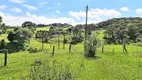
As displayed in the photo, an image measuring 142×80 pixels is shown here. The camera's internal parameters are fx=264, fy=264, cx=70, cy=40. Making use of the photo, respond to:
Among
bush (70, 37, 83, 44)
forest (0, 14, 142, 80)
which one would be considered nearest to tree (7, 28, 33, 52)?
forest (0, 14, 142, 80)

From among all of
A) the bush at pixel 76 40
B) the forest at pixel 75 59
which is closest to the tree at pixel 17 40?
the forest at pixel 75 59

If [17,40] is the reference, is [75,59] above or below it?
below

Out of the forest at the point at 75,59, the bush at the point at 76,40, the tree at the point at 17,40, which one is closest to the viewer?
the forest at the point at 75,59

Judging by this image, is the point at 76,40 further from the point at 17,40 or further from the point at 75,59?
the point at 75,59

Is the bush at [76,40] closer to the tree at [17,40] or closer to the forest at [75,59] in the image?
the forest at [75,59]

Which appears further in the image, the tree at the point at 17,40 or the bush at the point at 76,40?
the bush at the point at 76,40

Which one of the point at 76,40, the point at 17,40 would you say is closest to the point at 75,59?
the point at 17,40

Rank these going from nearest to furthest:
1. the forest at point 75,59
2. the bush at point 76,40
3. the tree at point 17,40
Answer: the forest at point 75,59, the tree at point 17,40, the bush at point 76,40

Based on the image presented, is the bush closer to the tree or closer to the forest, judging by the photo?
the forest

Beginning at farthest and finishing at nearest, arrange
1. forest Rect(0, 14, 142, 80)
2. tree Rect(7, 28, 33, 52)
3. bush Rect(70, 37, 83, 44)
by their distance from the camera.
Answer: bush Rect(70, 37, 83, 44) < tree Rect(7, 28, 33, 52) < forest Rect(0, 14, 142, 80)

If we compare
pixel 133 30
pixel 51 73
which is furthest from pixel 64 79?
pixel 133 30

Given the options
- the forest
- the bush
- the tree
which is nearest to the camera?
the forest

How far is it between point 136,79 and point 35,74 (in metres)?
22.8

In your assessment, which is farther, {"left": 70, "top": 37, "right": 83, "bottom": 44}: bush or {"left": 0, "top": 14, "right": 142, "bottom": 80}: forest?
{"left": 70, "top": 37, "right": 83, "bottom": 44}: bush
